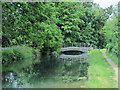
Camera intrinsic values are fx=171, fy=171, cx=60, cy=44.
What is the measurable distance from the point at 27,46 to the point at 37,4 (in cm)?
492

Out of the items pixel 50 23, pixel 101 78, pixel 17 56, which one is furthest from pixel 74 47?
pixel 101 78

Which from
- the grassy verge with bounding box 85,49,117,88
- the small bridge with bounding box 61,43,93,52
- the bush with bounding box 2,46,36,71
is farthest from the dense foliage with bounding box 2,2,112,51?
the grassy verge with bounding box 85,49,117,88

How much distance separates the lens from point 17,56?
8.69 meters

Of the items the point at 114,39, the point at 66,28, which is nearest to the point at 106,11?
the point at 66,28

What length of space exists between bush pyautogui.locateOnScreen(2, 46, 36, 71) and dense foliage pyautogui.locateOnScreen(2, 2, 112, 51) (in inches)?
21.1

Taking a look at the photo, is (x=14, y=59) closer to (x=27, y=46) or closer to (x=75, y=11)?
(x=27, y=46)

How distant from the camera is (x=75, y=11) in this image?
55.6ft

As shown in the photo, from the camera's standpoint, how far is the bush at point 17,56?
7416 millimetres

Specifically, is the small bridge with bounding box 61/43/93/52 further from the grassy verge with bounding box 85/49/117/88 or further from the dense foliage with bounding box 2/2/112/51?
the grassy verge with bounding box 85/49/117/88

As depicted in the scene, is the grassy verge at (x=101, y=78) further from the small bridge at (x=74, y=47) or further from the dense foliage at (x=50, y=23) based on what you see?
the small bridge at (x=74, y=47)

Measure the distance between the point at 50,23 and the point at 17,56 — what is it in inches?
150

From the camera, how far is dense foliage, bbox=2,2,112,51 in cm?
524

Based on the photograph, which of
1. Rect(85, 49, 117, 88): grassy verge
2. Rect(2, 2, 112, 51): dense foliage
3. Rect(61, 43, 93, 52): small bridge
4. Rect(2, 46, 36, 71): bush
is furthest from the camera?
Rect(61, 43, 93, 52): small bridge

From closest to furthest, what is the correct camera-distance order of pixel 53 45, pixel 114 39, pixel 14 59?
pixel 114 39 → pixel 14 59 → pixel 53 45
